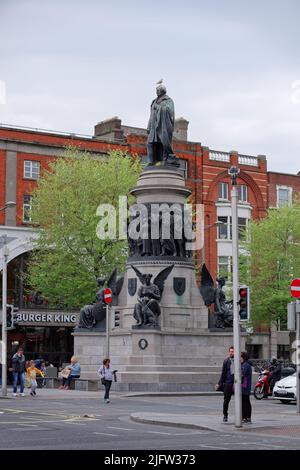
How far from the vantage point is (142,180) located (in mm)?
43094

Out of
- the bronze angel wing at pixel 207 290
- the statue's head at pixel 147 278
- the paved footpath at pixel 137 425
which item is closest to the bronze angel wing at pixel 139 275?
the statue's head at pixel 147 278

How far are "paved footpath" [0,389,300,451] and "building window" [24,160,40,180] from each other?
3381cm

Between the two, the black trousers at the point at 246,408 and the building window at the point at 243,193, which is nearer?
the black trousers at the point at 246,408

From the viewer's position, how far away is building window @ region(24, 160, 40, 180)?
67.1m

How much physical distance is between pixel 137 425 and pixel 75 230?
3305 centimetres

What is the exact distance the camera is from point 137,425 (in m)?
23.4

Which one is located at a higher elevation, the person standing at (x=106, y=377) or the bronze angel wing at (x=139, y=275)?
the bronze angel wing at (x=139, y=275)

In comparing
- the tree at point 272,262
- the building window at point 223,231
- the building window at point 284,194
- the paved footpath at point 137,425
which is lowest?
the paved footpath at point 137,425

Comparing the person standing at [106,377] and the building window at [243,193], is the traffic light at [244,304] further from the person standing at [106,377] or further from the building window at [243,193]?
the building window at [243,193]

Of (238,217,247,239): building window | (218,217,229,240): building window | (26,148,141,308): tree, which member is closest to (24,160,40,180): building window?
(26,148,141,308): tree

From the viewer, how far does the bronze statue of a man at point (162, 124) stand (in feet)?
144

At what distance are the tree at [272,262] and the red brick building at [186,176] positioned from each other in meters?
3.27

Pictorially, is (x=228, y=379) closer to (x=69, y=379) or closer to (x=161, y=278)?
(x=161, y=278)

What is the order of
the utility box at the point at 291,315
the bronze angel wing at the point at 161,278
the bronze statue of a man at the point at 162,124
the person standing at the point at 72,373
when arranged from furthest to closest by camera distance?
1. the bronze statue of a man at the point at 162,124
2. the bronze angel wing at the point at 161,278
3. the person standing at the point at 72,373
4. the utility box at the point at 291,315
